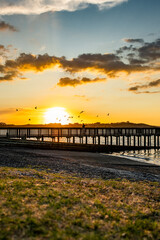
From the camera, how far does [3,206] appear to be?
8.04 m

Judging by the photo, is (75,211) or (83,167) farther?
(83,167)

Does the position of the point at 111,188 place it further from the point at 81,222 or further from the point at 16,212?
the point at 16,212

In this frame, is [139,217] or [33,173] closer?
[139,217]

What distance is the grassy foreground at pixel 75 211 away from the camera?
6.46 metres

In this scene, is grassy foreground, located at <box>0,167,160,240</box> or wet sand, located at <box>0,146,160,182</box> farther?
wet sand, located at <box>0,146,160,182</box>

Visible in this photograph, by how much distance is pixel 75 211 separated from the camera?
798cm

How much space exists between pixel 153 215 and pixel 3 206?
563 centimetres

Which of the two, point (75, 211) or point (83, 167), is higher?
point (75, 211)

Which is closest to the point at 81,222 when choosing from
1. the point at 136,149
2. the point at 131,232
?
the point at 131,232

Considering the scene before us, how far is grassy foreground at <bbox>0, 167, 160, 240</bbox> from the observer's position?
646cm

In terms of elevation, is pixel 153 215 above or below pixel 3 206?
below

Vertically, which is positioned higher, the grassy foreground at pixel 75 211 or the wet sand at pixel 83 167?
the grassy foreground at pixel 75 211

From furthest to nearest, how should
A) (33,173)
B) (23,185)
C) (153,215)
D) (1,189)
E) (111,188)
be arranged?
(33,173), (111,188), (23,185), (1,189), (153,215)

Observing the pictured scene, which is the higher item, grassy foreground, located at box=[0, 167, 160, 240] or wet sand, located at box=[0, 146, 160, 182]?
grassy foreground, located at box=[0, 167, 160, 240]
